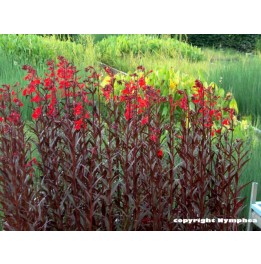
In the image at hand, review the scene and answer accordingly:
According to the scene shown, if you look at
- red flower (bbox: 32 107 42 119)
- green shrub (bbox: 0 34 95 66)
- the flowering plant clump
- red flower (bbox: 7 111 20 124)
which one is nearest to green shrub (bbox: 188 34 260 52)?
the flowering plant clump

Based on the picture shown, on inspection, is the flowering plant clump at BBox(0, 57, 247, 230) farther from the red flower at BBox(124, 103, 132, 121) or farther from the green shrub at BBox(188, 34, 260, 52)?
the green shrub at BBox(188, 34, 260, 52)

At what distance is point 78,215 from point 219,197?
87 cm

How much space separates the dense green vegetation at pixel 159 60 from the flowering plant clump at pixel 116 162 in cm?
41

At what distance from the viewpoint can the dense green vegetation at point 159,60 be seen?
174 inches

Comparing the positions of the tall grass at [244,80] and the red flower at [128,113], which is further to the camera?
the tall grass at [244,80]

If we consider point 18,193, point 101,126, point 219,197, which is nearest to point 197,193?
point 219,197

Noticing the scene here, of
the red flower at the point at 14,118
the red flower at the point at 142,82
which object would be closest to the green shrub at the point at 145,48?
the red flower at the point at 142,82

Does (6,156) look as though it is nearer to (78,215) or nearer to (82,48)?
(78,215)

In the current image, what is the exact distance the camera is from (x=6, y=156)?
384 cm

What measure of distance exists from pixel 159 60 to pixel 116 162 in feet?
3.36

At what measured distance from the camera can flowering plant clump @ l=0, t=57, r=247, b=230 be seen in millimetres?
3852

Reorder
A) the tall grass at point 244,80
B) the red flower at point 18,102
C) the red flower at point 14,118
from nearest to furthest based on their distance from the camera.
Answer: the red flower at point 14,118
the red flower at point 18,102
the tall grass at point 244,80

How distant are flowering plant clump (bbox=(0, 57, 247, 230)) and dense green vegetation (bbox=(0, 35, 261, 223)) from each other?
1.35 feet
